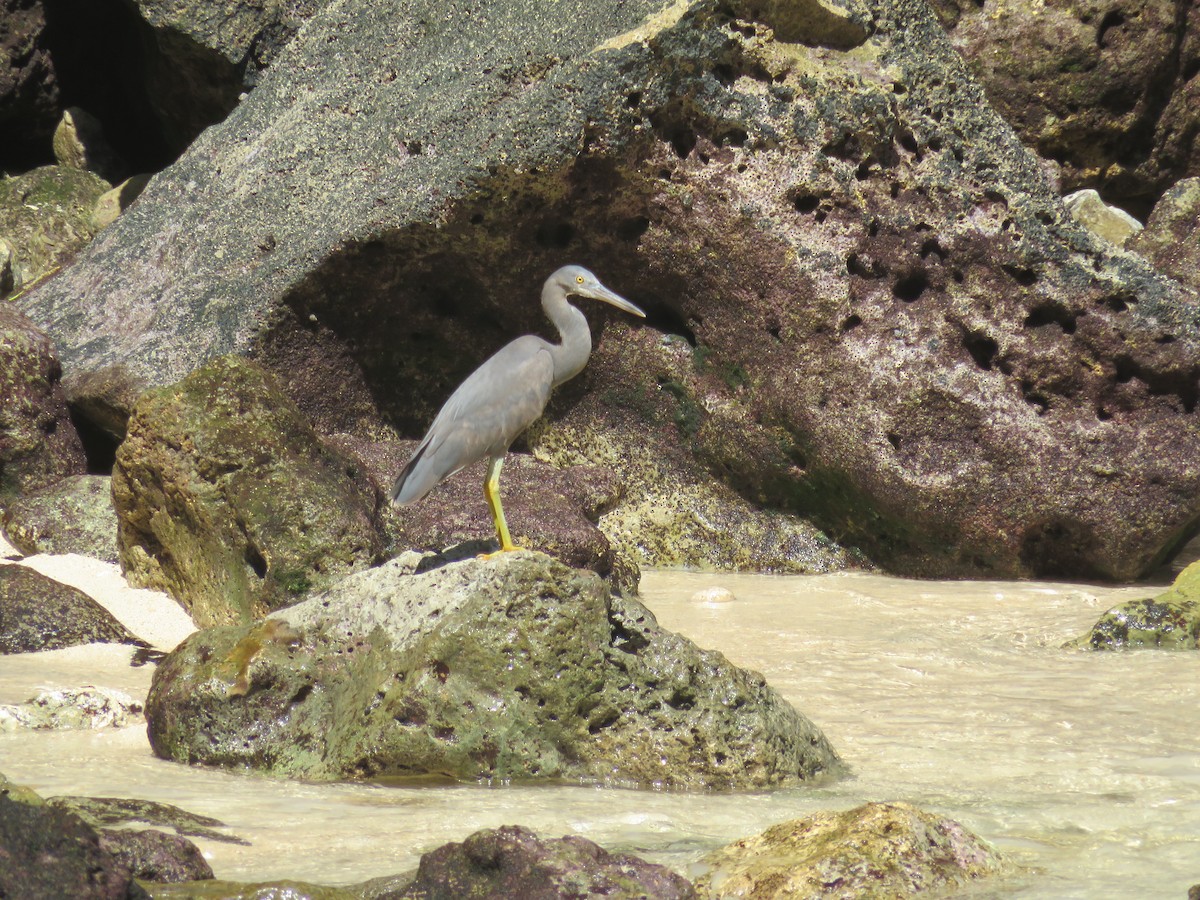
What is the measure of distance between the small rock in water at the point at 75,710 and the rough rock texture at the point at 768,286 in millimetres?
2948

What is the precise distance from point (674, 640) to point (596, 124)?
3.35m

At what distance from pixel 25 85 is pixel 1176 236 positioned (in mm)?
7970

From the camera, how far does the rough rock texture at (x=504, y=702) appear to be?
4.34 m

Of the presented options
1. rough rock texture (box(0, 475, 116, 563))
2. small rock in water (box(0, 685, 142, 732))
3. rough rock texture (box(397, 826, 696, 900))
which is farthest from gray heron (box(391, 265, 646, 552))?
rough rock texture (box(397, 826, 696, 900))

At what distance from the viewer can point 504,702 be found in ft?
14.4

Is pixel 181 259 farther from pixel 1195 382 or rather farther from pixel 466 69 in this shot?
pixel 1195 382

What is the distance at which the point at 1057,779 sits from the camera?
4.26 meters

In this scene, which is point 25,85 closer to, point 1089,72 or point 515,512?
point 515,512

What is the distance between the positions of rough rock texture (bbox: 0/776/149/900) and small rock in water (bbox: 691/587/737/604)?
13.6 ft

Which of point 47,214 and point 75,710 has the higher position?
point 47,214

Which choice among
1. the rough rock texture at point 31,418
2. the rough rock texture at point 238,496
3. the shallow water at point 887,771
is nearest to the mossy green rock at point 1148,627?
the shallow water at point 887,771

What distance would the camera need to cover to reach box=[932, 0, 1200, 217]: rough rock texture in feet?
31.4

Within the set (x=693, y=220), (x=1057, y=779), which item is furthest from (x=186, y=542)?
(x=1057, y=779)

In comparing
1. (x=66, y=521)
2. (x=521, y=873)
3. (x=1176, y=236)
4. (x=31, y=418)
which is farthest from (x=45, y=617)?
(x=1176, y=236)
